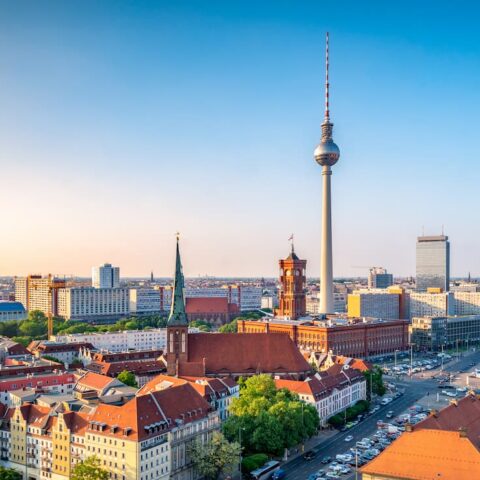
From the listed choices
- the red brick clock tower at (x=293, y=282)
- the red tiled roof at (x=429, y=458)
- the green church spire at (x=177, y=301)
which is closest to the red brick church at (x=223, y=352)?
the green church spire at (x=177, y=301)

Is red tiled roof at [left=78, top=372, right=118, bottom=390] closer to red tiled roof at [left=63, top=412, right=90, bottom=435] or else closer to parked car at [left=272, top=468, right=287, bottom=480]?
red tiled roof at [left=63, top=412, right=90, bottom=435]

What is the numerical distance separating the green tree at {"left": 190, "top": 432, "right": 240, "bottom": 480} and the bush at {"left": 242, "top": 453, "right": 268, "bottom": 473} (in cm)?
199

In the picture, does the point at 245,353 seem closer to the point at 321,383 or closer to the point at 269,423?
the point at 321,383

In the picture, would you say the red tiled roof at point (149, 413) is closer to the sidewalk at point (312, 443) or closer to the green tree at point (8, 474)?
the green tree at point (8, 474)

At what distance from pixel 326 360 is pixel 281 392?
46.3 metres

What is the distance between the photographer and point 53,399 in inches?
3755

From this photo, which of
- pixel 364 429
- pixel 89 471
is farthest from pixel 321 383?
pixel 89 471

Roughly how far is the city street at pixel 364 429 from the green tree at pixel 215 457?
8.01m

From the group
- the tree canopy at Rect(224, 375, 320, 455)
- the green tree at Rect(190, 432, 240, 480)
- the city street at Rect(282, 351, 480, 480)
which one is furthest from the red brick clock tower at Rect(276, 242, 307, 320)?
the green tree at Rect(190, 432, 240, 480)

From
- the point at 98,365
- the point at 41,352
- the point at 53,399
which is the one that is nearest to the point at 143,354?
the point at 98,365

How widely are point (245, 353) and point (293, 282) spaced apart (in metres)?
71.7

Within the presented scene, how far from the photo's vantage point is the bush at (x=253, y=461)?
84062mm

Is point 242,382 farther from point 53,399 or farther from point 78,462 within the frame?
point 78,462

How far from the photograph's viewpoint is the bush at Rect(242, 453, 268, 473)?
276 ft
